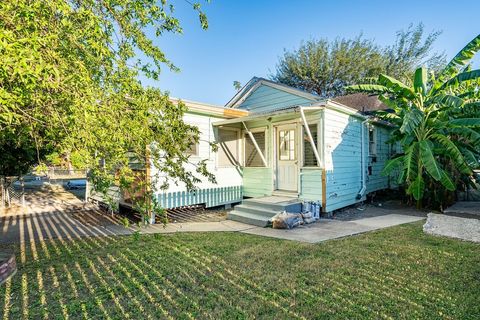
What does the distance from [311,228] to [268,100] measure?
6.09 m

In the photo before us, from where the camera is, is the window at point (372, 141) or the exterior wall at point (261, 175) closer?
the exterior wall at point (261, 175)

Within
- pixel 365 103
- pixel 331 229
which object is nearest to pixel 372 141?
pixel 365 103

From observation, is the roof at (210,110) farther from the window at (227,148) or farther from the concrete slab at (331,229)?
the concrete slab at (331,229)

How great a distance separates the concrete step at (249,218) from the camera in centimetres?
711

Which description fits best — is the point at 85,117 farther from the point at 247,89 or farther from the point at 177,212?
the point at 247,89

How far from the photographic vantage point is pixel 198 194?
883 centimetres

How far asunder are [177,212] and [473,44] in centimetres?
1030

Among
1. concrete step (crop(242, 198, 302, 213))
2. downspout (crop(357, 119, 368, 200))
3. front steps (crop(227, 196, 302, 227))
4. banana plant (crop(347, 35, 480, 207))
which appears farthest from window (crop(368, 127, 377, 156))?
concrete step (crop(242, 198, 302, 213))

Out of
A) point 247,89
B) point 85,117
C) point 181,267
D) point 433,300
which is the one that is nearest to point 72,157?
point 85,117

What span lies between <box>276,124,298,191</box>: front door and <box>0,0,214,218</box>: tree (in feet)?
19.2

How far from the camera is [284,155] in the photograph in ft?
30.4

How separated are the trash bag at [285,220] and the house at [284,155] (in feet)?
1.18

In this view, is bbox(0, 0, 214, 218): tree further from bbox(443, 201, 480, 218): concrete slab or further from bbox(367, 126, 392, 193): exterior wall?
bbox(367, 126, 392, 193): exterior wall

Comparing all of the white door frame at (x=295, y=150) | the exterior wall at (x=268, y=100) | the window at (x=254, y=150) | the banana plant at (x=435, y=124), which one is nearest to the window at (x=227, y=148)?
the window at (x=254, y=150)
